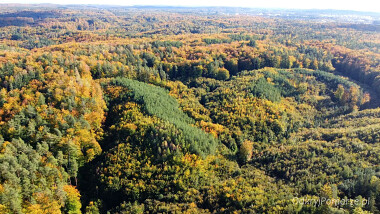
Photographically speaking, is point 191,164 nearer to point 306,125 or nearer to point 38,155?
point 38,155

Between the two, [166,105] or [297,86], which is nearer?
[166,105]

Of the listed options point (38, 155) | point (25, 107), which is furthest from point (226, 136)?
point (25, 107)

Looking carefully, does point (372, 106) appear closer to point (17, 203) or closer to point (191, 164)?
point (191, 164)

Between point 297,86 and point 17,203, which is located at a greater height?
point 297,86

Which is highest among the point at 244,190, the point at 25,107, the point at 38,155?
the point at 25,107

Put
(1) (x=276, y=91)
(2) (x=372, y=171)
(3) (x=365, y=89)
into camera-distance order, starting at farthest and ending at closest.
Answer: (3) (x=365, y=89), (1) (x=276, y=91), (2) (x=372, y=171)

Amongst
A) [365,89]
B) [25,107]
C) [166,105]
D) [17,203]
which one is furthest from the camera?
[365,89]

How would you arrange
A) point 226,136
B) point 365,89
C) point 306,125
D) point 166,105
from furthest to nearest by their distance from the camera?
point 365,89, point 306,125, point 166,105, point 226,136

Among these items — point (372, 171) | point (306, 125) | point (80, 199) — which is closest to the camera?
point (372, 171)

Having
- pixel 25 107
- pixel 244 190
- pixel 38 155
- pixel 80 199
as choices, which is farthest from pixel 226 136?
pixel 25 107
